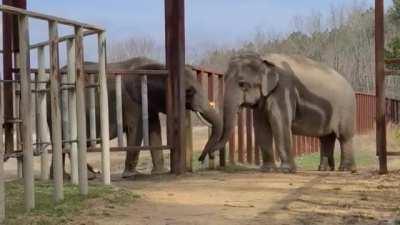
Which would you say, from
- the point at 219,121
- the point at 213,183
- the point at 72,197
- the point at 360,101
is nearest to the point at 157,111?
the point at 219,121

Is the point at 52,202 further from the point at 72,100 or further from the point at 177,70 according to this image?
the point at 177,70

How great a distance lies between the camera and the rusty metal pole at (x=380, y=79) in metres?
12.1

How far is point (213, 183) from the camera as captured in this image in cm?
1076

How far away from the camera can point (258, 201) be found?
8688 millimetres

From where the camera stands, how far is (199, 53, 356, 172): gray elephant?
536 inches

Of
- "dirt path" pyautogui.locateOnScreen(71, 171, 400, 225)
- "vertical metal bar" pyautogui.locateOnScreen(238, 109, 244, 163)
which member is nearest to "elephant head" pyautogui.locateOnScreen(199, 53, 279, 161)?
"dirt path" pyautogui.locateOnScreen(71, 171, 400, 225)

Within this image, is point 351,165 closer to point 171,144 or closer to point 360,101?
point 171,144

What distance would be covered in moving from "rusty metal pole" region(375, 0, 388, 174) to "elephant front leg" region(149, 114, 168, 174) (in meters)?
3.66

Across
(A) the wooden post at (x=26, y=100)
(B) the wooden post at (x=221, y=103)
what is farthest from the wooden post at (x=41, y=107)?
(B) the wooden post at (x=221, y=103)

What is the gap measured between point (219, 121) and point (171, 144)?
1684 mm

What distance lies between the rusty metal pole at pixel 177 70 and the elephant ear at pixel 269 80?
1681mm

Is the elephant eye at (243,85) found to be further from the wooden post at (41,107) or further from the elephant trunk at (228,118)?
the wooden post at (41,107)

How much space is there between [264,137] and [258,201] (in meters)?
5.56

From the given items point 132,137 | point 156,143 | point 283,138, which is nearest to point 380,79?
point 283,138
